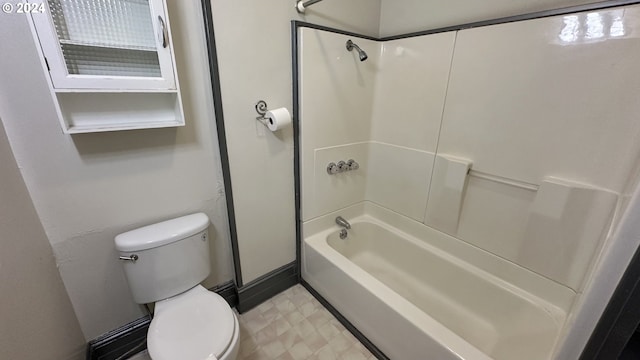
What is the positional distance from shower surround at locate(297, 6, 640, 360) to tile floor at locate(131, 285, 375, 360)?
124 mm

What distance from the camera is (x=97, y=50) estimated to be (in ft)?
3.19

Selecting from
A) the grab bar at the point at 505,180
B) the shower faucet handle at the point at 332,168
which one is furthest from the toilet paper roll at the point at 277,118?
the grab bar at the point at 505,180

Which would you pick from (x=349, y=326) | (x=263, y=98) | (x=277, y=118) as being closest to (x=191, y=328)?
(x=349, y=326)

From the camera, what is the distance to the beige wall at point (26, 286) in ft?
2.43

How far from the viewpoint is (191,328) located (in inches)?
42.5

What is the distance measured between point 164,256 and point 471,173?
1.76 meters

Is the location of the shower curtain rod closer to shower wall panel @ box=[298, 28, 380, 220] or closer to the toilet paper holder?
shower wall panel @ box=[298, 28, 380, 220]

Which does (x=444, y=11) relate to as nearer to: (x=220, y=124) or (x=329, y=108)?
(x=329, y=108)

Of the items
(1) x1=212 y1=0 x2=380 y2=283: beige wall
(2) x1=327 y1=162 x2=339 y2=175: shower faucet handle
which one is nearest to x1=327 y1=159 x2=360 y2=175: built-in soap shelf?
(2) x1=327 y1=162 x2=339 y2=175: shower faucet handle

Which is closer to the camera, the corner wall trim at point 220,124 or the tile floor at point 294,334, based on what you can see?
the corner wall trim at point 220,124

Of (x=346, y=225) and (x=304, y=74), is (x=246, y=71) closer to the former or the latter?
(x=304, y=74)

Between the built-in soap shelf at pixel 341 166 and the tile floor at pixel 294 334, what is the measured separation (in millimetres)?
963

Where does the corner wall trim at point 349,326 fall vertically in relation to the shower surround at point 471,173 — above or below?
below

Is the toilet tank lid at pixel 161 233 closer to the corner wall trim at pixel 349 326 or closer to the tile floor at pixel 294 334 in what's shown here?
the tile floor at pixel 294 334
